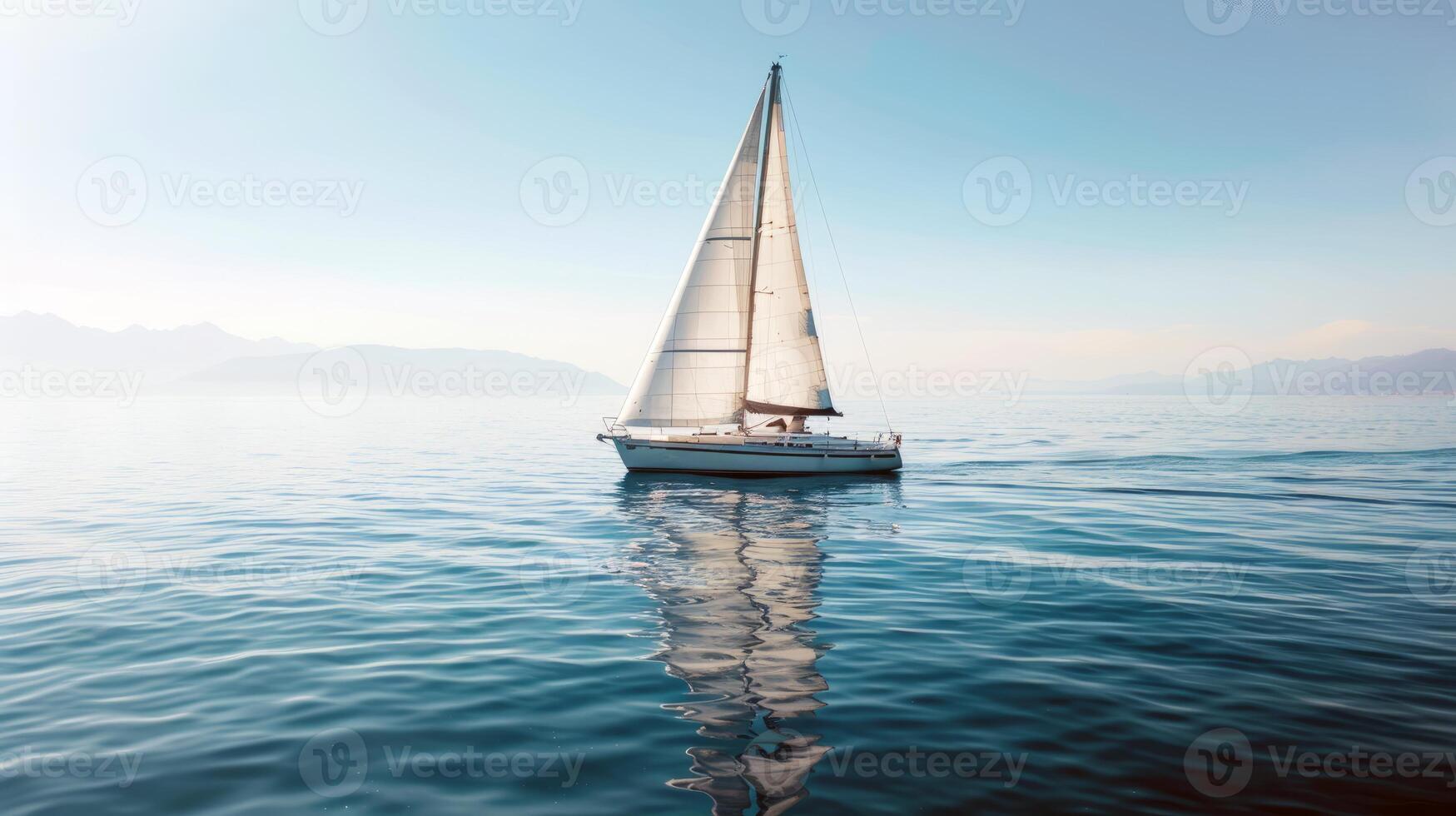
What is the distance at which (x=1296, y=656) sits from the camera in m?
9.66

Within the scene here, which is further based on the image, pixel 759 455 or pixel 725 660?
pixel 759 455

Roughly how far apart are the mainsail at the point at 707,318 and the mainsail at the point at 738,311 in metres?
0.04

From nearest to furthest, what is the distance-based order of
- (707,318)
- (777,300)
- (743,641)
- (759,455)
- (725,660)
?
(725,660) < (743,641) < (707,318) < (759,455) < (777,300)

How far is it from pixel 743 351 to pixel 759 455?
195 inches

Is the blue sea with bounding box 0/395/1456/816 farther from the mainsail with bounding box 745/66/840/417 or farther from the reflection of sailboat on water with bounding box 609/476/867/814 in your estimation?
the mainsail with bounding box 745/66/840/417

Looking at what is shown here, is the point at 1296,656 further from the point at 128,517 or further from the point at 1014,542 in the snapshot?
the point at 128,517

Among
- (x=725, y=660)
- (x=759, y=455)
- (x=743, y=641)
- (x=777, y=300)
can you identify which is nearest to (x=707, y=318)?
(x=777, y=300)

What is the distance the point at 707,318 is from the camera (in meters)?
33.2

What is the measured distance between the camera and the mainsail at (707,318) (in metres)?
33.2

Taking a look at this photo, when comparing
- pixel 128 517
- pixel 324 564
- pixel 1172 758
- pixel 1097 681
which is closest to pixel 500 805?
pixel 1172 758

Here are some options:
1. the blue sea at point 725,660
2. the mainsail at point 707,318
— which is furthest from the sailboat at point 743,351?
the blue sea at point 725,660

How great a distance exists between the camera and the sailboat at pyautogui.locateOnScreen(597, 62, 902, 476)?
33312 millimetres

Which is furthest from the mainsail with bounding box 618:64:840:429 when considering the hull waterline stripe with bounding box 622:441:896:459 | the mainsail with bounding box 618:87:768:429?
the hull waterline stripe with bounding box 622:441:896:459

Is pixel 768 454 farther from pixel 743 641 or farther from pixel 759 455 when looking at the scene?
pixel 743 641
